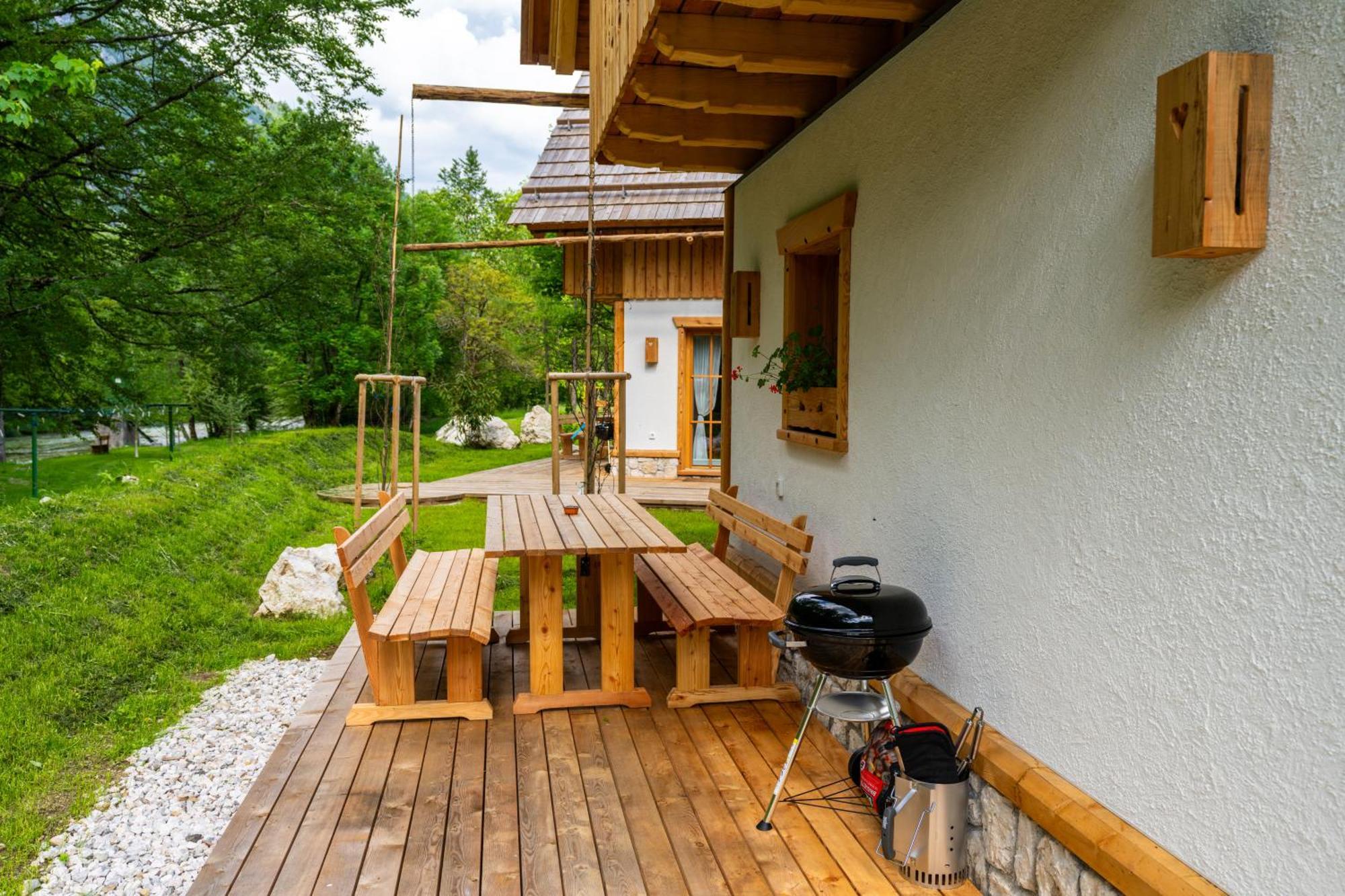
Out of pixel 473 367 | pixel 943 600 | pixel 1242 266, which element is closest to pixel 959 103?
pixel 1242 266

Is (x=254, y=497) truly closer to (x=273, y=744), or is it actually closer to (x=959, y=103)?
(x=273, y=744)

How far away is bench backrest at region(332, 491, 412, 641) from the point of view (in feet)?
11.7

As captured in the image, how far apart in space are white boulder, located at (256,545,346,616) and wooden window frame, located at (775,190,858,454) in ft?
11.7

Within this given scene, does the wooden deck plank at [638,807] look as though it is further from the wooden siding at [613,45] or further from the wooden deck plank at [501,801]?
the wooden siding at [613,45]

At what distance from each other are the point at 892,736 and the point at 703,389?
367 inches

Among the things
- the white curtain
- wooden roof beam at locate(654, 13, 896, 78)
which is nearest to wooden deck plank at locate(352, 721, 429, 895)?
wooden roof beam at locate(654, 13, 896, 78)

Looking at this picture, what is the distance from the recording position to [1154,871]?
6.15 ft

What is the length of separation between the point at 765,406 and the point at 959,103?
261cm

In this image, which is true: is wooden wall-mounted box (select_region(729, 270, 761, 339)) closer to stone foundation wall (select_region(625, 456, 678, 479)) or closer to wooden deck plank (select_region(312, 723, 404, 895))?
wooden deck plank (select_region(312, 723, 404, 895))

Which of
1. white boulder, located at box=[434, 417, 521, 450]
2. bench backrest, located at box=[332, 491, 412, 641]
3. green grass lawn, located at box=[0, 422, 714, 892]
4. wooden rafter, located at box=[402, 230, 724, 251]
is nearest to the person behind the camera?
bench backrest, located at box=[332, 491, 412, 641]

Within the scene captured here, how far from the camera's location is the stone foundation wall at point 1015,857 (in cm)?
217

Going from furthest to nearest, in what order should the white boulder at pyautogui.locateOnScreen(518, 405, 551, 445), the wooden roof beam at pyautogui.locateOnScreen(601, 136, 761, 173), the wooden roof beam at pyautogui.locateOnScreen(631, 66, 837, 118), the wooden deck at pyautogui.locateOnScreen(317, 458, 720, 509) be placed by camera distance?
1. the white boulder at pyautogui.locateOnScreen(518, 405, 551, 445)
2. the wooden deck at pyautogui.locateOnScreen(317, 458, 720, 509)
3. the wooden roof beam at pyautogui.locateOnScreen(601, 136, 761, 173)
4. the wooden roof beam at pyautogui.locateOnScreen(631, 66, 837, 118)

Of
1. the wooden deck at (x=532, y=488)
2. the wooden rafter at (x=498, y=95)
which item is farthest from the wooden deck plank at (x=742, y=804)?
the wooden deck at (x=532, y=488)

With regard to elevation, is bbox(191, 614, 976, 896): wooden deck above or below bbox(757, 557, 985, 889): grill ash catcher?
below
